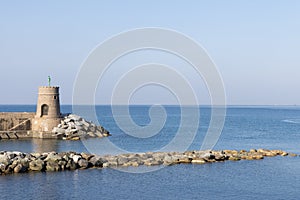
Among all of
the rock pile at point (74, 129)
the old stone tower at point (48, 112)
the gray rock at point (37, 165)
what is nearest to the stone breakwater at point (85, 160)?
the gray rock at point (37, 165)

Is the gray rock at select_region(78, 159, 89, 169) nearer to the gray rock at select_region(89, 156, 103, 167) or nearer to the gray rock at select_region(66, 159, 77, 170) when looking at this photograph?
the gray rock at select_region(66, 159, 77, 170)

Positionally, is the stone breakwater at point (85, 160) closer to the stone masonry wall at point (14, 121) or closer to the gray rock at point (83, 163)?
the gray rock at point (83, 163)

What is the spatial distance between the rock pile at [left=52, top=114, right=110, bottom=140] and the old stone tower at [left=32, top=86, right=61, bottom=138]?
1.13 m

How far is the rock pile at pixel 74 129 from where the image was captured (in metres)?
68.1

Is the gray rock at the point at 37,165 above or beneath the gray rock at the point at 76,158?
beneath

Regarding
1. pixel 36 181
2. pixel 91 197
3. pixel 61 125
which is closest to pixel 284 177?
pixel 91 197

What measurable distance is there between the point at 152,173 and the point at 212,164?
27.5 feet

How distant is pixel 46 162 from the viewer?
41.3 metres

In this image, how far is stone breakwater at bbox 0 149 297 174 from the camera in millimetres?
40312

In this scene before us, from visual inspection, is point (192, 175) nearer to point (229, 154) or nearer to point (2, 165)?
point (229, 154)

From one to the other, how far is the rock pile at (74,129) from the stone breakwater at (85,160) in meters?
23.5

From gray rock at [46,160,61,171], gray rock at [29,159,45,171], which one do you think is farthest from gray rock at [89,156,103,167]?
gray rock at [29,159,45,171]

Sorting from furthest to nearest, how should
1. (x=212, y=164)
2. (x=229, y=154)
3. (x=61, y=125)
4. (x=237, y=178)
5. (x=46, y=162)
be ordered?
1. (x=61, y=125)
2. (x=229, y=154)
3. (x=212, y=164)
4. (x=46, y=162)
5. (x=237, y=178)

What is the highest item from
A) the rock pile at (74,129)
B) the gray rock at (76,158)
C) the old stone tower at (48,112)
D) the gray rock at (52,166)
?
the old stone tower at (48,112)
